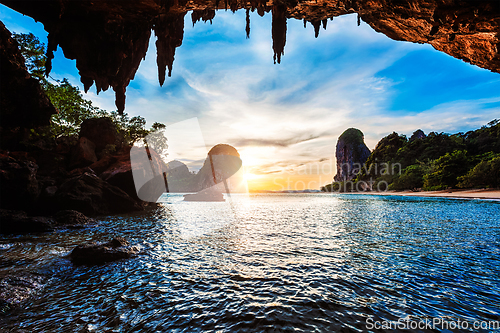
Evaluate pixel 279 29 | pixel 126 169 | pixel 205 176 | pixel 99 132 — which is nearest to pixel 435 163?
pixel 279 29

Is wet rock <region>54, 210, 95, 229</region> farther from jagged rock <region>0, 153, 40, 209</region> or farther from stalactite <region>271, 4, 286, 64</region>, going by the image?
stalactite <region>271, 4, 286, 64</region>

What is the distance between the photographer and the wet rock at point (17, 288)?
15.7ft

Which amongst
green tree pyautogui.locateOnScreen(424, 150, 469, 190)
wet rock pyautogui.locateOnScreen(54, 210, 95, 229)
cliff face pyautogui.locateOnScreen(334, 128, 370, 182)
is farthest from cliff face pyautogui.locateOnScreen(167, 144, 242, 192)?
green tree pyautogui.locateOnScreen(424, 150, 469, 190)

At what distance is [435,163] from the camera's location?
57875mm

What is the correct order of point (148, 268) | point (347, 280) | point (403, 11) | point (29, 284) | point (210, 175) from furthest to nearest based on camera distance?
point (210, 175)
point (403, 11)
point (148, 268)
point (347, 280)
point (29, 284)

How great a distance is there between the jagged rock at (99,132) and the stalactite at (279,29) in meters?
29.8

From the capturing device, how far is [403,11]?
370 inches

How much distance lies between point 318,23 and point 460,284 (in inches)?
631

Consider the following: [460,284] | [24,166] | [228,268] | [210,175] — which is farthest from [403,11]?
[210,175]

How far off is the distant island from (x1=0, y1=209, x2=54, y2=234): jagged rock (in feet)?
231

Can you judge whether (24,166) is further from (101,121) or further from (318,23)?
(318,23)

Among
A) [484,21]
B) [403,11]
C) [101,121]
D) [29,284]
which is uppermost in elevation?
[101,121]

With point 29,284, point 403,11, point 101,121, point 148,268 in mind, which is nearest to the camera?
point 29,284

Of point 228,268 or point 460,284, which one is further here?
point 228,268
